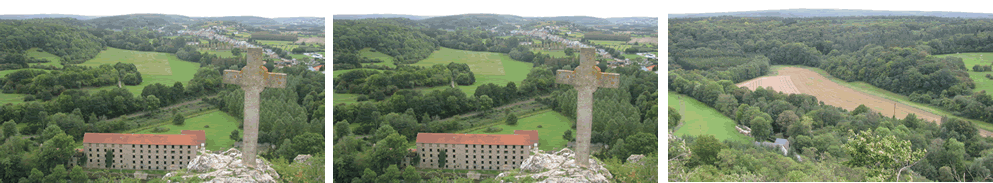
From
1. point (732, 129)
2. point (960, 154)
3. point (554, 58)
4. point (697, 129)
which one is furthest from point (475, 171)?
point (960, 154)

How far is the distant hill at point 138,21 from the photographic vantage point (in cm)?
551

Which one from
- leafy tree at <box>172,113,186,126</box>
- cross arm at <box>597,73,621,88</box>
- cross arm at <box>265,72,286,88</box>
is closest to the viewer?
cross arm at <box>597,73,621,88</box>

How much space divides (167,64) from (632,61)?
170 inches

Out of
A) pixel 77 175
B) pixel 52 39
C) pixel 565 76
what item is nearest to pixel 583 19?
pixel 565 76

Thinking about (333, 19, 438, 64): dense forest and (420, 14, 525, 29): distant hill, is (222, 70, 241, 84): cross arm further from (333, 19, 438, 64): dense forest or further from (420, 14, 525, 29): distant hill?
(420, 14, 525, 29): distant hill

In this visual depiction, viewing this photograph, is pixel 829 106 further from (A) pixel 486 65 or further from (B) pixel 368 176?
(B) pixel 368 176

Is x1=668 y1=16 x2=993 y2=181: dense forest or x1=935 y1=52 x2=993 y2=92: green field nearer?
x1=668 y1=16 x2=993 y2=181: dense forest

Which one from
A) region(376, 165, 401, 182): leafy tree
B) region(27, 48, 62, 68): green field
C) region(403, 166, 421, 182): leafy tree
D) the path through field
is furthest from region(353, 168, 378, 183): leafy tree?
the path through field

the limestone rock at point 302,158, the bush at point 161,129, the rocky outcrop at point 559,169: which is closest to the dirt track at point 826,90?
the rocky outcrop at point 559,169

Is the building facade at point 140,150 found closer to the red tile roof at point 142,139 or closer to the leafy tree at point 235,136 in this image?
the red tile roof at point 142,139

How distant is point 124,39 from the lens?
18.0 ft

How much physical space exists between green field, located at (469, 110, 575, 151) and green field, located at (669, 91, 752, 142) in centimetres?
153

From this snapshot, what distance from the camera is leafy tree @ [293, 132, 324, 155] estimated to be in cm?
531

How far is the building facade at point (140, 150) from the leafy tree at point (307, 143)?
2.81ft
